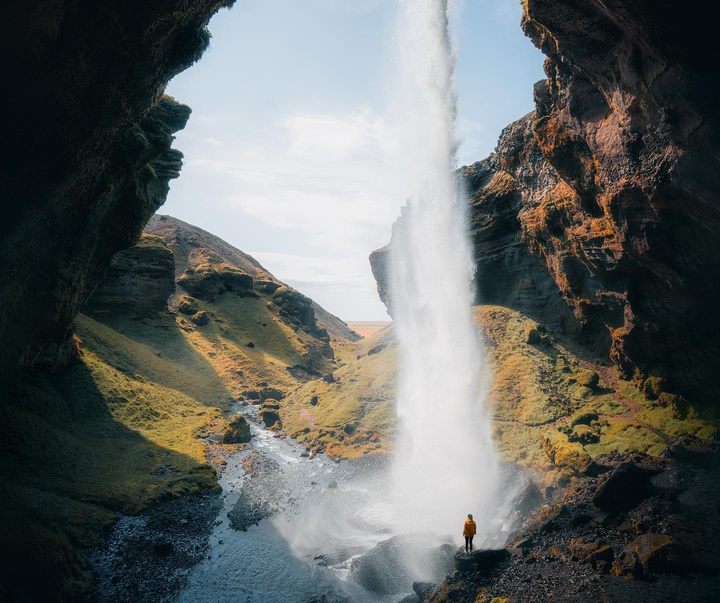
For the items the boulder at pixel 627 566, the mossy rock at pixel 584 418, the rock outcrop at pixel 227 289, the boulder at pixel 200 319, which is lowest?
the boulder at pixel 627 566

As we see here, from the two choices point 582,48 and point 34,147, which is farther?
point 582,48

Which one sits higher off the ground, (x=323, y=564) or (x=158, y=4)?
(x=158, y=4)

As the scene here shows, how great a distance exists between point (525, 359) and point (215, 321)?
7342 cm

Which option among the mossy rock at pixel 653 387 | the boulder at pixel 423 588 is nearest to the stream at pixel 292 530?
the boulder at pixel 423 588

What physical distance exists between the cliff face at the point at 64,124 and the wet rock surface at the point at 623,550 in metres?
28.4

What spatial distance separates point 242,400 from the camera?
215ft

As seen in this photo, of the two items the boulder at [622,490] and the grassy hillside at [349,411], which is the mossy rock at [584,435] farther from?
the grassy hillside at [349,411]

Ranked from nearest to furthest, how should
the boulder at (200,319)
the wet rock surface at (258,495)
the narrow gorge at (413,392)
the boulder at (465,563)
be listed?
the narrow gorge at (413,392) → the boulder at (465,563) → the wet rock surface at (258,495) → the boulder at (200,319)

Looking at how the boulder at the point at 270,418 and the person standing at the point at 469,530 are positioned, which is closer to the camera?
the person standing at the point at 469,530

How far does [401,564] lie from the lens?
22.1 metres

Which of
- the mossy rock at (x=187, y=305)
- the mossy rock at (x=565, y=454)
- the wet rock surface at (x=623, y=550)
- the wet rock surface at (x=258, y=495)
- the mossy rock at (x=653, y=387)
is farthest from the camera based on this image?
the mossy rock at (x=187, y=305)

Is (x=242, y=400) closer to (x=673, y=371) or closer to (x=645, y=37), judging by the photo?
(x=673, y=371)

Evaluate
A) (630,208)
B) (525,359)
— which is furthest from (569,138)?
(525,359)

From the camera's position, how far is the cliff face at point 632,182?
1639 centimetres
